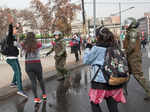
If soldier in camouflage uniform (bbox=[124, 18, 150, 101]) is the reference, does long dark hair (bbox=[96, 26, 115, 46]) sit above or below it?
above

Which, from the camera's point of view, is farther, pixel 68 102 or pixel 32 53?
pixel 68 102

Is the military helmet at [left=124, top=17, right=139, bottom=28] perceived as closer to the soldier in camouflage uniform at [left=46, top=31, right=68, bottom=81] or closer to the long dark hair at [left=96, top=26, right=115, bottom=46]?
the long dark hair at [left=96, top=26, right=115, bottom=46]

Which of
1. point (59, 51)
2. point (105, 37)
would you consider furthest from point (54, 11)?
point (105, 37)

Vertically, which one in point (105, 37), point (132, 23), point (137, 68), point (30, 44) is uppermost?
point (132, 23)

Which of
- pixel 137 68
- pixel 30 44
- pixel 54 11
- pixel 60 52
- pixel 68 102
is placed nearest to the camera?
pixel 30 44

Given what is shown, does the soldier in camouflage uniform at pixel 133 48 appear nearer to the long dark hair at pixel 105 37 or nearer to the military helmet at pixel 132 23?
the military helmet at pixel 132 23

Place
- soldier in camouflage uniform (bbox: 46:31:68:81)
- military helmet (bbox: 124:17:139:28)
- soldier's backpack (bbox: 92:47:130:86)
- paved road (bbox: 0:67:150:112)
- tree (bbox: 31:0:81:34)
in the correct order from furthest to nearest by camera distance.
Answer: tree (bbox: 31:0:81:34)
soldier in camouflage uniform (bbox: 46:31:68:81)
military helmet (bbox: 124:17:139:28)
paved road (bbox: 0:67:150:112)
soldier's backpack (bbox: 92:47:130:86)

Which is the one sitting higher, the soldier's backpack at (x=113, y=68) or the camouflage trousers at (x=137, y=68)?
the soldier's backpack at (x=113, y=68)

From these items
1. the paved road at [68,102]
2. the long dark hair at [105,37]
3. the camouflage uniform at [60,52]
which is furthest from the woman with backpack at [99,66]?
the camouflage uniform at [60,52]

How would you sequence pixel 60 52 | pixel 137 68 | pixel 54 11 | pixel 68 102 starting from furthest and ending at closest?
1. pixel 54 11
2. pixel 60 52
3. pixel 68 102
4. pixel 137 68

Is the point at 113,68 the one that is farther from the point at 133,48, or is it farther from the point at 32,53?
the point at 32,53

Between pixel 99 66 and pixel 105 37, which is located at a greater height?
pixel 105 37

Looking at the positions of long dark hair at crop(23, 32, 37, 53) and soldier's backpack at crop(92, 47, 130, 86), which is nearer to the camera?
soldier's backpack at crop(92, 47, 130, 86)

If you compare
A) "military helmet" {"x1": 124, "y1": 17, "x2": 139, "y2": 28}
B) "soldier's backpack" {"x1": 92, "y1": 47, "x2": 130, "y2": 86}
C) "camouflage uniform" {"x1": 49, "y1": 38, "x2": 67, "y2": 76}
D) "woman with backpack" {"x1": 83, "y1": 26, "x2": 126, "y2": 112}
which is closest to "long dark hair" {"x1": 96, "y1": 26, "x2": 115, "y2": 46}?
"woman with backpack" {"x1": 83, "y1": 26, "x2": 126, "y2": 112}
